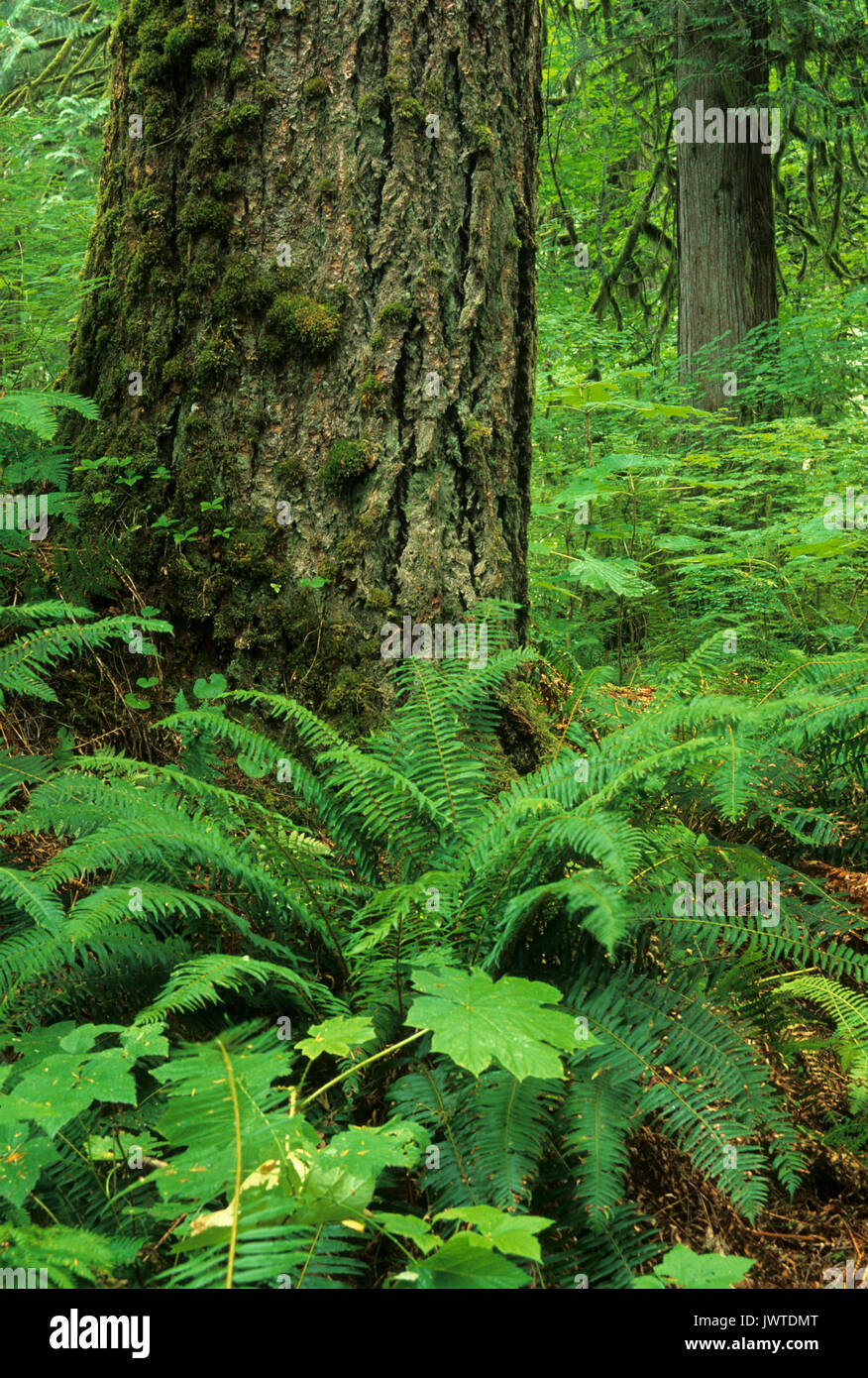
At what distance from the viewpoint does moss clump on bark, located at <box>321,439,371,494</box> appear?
275cm

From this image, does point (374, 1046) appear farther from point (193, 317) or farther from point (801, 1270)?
point (193, 317)

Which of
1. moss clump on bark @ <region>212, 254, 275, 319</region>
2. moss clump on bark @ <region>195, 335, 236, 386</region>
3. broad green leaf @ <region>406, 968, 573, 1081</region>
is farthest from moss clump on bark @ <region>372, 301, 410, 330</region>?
broad green leaf @ <region>406, 968, 573, 1081</region>

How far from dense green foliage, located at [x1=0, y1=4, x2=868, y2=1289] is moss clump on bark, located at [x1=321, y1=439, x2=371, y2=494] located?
0.04 feet

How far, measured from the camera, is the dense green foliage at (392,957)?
56.3 inches

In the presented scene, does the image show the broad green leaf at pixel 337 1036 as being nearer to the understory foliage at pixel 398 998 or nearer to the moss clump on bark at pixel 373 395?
the understory foliage at pixel 398 998

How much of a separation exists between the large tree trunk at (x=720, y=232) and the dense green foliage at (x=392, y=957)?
491cm

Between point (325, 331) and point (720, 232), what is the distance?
580 centimetres

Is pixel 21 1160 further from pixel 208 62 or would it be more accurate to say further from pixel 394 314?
pixel 208 62

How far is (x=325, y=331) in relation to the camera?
2.76 m

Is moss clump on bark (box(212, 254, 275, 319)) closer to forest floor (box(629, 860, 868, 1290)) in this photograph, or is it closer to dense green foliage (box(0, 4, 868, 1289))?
dense green foliage (box(0, 4, 868, 1289))

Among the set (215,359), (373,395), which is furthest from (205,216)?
(373,395)

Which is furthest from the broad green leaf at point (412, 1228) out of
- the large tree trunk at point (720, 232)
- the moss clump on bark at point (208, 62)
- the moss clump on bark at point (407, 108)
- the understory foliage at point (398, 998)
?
the large tree trunk at point (720, 232)

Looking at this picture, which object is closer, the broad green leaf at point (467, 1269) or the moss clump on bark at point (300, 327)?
the broad green leaf at point (467, 1269)
